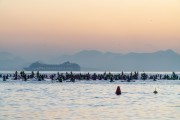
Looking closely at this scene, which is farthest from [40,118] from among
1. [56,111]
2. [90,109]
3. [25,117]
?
[90,109]

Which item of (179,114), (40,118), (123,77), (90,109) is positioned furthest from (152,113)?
(123,77)

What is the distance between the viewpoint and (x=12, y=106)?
43.4 metres

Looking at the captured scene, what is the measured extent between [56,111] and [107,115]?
4.92m

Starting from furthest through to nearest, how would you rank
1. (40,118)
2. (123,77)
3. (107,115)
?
(123,77) < (107,115) < (40,118)

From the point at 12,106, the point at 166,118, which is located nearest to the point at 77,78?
the point at 12,106

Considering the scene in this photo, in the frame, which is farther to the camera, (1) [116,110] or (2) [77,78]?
(2) [77,78]

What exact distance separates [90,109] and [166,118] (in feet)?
27.7

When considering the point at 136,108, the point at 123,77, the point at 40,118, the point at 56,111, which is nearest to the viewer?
the point at 40,118

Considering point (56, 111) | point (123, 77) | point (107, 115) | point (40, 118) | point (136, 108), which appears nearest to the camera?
point (40, 118)

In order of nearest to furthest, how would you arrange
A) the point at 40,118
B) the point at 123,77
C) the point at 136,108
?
1. the point at 40,118
2. the point at 136,108
3. the point at 123,77

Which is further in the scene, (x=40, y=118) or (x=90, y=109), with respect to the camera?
(x=90, y=109)

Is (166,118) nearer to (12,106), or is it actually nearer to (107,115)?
(107,115)

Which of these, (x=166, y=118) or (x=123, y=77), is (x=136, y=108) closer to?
(x=166, y=118)

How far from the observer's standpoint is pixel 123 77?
127 metres
